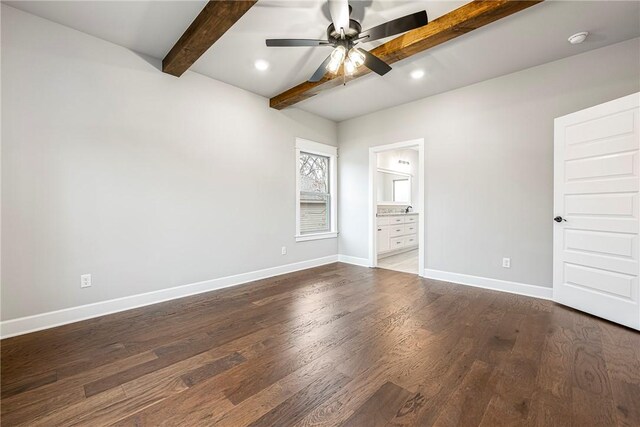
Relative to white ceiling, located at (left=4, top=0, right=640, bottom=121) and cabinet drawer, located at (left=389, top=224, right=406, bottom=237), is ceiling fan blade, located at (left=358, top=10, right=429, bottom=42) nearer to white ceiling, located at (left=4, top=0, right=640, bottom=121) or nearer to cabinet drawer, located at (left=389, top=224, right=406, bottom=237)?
white ceiling, located at (left=4, top=0, right=640, bottom=121)

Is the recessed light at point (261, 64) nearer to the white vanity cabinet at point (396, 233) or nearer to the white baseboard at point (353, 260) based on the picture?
the white vanity cabinet at point (396, 233)

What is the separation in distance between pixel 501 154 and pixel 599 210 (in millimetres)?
1177

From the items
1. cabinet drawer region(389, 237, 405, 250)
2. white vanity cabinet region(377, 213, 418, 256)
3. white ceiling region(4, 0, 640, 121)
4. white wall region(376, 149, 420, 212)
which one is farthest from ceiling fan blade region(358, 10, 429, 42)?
cabinet drawer region(389, 237, 405, 250)

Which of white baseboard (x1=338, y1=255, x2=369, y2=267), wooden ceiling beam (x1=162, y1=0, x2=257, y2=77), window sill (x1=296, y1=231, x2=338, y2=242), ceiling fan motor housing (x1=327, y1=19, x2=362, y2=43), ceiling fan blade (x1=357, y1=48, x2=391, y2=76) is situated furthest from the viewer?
white baseboard (x1=338, y1=255, x2=369, y2=267)

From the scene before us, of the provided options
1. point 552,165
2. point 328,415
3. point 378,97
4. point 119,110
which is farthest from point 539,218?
point 119,110

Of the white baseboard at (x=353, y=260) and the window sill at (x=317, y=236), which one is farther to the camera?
the white baseboard at (x=353, y=260)

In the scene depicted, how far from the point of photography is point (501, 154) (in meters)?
3.43

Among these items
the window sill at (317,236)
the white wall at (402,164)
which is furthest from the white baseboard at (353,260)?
the white wall at (402,164)

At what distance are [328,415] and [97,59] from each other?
3.70 m

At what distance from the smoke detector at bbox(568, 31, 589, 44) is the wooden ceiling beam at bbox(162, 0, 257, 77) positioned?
120 inches

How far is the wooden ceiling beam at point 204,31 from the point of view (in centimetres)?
203

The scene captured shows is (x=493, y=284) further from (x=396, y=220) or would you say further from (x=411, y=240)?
(x=411, y=240)

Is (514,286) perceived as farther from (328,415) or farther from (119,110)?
(119,110)

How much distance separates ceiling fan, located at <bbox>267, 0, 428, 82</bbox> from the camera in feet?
6.30
